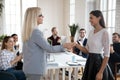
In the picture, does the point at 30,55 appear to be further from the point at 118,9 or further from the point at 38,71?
the point at 118,9

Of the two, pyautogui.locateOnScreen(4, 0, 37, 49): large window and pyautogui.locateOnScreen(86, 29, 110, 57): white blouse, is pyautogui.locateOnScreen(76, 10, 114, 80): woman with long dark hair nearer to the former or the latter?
pyautogui.locateOnScreen(86, 29, 110, 57): white blouse

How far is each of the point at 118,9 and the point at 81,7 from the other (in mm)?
2152

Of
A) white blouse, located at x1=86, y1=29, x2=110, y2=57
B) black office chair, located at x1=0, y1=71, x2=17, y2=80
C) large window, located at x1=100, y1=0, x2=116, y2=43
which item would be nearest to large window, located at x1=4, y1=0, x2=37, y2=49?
large window, located at x1=100, y1=0, x2=116, y2=43

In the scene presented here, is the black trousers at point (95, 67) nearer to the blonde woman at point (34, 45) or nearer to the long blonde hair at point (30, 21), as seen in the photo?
the blonde woman at point (34, 45)

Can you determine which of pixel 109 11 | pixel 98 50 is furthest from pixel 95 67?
pixel 109 11

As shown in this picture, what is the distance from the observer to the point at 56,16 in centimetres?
918

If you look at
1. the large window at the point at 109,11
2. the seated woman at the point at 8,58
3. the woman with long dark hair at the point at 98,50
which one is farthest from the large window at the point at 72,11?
the woman with long dark hair at the point at 98,50

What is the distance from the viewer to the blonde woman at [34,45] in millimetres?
2398

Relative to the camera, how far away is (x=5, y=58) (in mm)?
3758

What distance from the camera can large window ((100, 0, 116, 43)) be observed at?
6.34 meters

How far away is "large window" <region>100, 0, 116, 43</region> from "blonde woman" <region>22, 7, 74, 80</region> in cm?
424

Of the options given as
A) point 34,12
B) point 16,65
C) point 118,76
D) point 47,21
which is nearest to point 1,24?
point 47,21

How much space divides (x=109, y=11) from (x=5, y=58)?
3.81 meters

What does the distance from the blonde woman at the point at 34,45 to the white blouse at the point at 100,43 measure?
16.6 inches
